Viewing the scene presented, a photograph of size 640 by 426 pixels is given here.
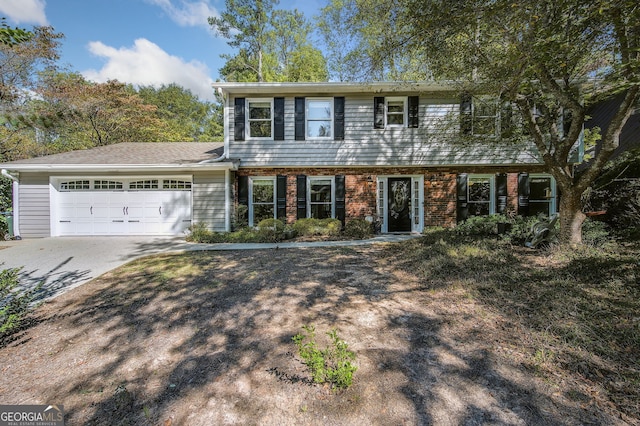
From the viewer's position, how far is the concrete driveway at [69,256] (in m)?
5.04

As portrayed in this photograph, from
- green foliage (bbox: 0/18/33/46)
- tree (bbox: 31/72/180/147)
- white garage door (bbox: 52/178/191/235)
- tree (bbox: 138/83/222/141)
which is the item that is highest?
Result: tree (bbox: 138/83/222/141)

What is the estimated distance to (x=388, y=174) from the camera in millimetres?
9906

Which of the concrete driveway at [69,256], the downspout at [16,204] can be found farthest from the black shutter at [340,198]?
the downspout at [16,204]

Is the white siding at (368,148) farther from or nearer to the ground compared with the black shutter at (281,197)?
farther from the ground

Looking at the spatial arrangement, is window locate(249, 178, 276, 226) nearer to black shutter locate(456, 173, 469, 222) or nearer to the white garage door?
the white garage door

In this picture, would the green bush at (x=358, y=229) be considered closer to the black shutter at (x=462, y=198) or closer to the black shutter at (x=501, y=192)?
the black shutter at (x=462, y=198)

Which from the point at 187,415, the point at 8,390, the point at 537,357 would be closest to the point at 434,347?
the point at 537,357

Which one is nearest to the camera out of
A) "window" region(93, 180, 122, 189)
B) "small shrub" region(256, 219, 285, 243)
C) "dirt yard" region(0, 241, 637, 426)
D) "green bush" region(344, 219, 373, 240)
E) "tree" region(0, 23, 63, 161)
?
"dirt yard" region(0, 241, 637, 426)

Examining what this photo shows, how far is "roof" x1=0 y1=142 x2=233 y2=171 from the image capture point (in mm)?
8961

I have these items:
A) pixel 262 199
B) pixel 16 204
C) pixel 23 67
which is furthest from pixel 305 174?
pixel 23 67

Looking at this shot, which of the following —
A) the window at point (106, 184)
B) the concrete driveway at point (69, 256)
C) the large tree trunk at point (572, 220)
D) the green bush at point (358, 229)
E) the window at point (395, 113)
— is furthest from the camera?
the window at point (395, 113)

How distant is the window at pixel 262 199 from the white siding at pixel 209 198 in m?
1.07

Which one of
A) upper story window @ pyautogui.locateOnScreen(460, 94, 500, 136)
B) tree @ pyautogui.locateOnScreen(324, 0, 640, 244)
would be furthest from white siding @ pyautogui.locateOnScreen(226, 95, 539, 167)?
tree @ pyautogui.locateOnScreen(324, 0, 640, 244)

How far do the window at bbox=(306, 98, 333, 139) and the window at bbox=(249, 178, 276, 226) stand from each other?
2256 mm
